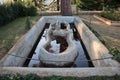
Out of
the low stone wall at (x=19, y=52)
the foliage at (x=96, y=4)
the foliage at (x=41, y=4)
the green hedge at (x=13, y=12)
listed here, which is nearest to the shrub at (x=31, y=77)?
the low stone wall at (x=19, y=52)

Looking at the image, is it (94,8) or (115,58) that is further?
(94,8)

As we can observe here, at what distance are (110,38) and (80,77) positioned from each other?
15.8 ft

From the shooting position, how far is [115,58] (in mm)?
5938

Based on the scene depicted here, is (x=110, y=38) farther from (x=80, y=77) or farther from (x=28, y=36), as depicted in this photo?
(x=80, y=77)

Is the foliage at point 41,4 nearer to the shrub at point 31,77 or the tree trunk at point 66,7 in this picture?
the tree trunk at point 66,7

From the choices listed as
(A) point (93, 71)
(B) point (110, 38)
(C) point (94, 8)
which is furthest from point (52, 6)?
(A) point (93, 71)

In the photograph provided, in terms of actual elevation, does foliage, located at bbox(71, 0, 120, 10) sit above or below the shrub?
above

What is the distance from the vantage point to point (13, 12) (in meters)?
16.6

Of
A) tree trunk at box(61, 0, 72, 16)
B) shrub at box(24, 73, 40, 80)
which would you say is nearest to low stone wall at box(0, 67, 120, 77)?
shrub at box(24, 73, 40, 80)

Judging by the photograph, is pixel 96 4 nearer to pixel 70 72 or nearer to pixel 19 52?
pixel 19 52

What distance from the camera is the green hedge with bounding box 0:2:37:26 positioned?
45.1ft

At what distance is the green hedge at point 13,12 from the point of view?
45.1 ft

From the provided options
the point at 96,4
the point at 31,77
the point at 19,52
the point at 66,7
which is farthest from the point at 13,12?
the point at 31,77

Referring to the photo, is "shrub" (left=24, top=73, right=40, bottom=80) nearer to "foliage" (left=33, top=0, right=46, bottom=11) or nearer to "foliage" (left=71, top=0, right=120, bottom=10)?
"foliage" (left=71, top=0, right=120, bottom=10)
